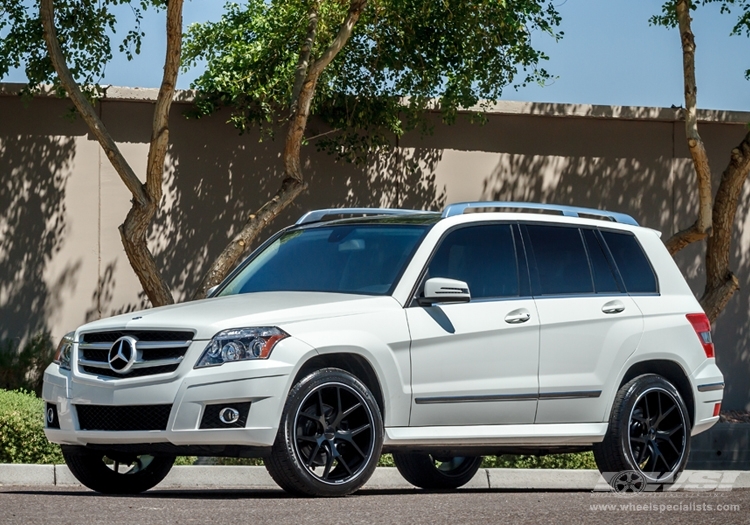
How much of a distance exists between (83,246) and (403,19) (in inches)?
213

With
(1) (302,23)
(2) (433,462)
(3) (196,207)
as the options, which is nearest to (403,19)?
(1) (302,23)

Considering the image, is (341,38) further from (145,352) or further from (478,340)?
(145,352)

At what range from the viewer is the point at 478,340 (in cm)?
773

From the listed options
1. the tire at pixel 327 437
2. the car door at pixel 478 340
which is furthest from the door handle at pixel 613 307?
the tire at pixel 327 437

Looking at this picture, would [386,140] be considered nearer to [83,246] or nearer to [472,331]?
[83,246]

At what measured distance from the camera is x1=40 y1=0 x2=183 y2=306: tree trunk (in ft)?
45.9

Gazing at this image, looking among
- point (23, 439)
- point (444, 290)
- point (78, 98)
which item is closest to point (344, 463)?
point (444, 290)

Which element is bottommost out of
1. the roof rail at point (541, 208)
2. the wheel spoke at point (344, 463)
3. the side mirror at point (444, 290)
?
the wheel spoke at point (344, 463)

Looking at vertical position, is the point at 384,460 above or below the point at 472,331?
below

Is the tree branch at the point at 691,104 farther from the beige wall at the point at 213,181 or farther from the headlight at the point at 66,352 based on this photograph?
the headlight at the point at 66,352

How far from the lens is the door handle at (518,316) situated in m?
7.93

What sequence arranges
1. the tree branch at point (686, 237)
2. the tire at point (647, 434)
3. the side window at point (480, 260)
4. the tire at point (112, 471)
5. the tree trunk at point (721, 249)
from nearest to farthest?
the tire at point (112, 471)
the side window at point (480, 260)
the tire at point (647, 434)
the tree branch at point (686, 237)
the tree trunk at point (721, 249)

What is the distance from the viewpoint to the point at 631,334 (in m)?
8.52

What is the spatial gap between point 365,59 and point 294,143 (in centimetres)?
224
